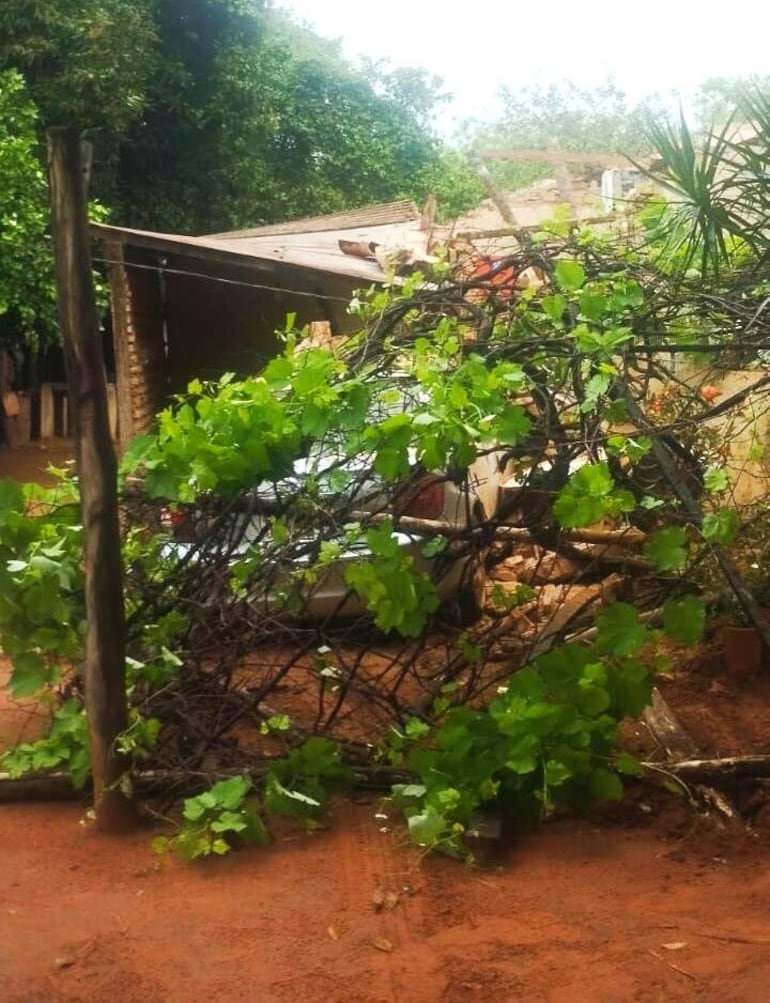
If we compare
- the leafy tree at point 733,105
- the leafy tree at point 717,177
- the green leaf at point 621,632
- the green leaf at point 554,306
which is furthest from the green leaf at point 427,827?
the leafy tree at point 733,105

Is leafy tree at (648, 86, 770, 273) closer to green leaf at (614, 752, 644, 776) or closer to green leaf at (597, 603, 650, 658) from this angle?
green leaf at (597, 603, 650, 658)

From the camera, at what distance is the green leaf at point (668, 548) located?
15.4 feet

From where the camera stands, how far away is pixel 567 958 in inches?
144

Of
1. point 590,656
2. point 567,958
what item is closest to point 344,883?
point 567,958

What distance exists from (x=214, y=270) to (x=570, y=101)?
1313 cm

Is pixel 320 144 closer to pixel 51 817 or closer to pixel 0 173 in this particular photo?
pixel 0 173

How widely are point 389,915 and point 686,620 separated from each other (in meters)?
1.77

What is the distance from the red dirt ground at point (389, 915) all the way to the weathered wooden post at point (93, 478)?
359 mm

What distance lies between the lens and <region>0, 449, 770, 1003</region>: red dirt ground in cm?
349

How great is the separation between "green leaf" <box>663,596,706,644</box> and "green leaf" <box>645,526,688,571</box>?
0.18 metres

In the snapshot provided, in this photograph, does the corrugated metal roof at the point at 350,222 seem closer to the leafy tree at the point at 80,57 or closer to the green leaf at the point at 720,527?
the leafy tree at the point at 80,57

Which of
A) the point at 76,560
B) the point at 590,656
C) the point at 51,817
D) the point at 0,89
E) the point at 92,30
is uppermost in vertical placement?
the point at 92,30

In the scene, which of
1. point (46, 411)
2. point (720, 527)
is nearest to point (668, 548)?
point (720, 527)

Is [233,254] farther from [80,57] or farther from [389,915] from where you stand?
[80,57]
